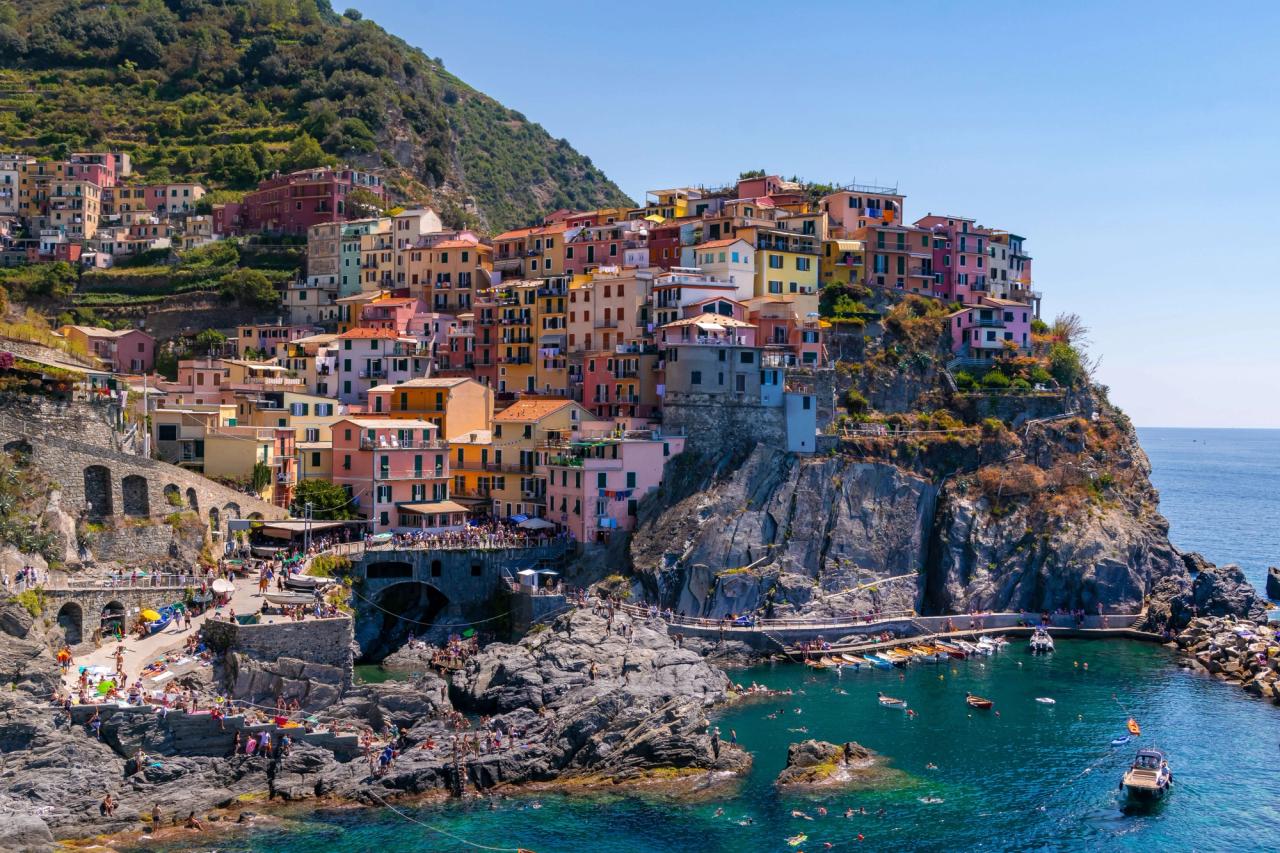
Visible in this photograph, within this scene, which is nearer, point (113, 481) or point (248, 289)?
point (113, 481)

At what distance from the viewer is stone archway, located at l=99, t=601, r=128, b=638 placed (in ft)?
178

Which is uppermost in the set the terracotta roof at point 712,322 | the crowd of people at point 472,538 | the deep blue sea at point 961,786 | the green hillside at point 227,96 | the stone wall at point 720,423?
the green hillside at point 227,96

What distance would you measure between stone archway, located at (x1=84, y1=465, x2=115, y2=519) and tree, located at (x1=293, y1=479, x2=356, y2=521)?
1213cm

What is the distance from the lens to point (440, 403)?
3223 inches

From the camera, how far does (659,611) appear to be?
68.7 m

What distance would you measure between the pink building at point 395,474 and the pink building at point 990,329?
36.7 metres

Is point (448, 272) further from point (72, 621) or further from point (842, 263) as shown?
point (72, 621)

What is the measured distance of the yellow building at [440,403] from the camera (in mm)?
81625

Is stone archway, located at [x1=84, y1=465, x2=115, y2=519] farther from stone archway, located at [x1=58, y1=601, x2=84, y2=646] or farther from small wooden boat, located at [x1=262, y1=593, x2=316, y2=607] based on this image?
small wooden boat, located at [x1=262, y1=593, x2=316, y2=607]

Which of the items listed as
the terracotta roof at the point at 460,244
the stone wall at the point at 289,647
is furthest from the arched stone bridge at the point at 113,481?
the terracotta roof at the point at 460,244

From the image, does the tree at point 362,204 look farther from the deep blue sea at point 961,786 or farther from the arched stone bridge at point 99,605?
the deep blue sea at point 961,786

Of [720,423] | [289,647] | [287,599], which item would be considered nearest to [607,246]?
[720,423]

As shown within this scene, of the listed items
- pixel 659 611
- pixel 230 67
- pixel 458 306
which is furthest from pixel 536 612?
pixel 230 67

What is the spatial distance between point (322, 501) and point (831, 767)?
110 ft
